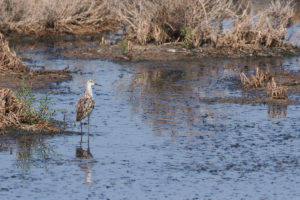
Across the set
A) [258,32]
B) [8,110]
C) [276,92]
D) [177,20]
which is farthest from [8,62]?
[258,32]

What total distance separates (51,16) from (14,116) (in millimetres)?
12420

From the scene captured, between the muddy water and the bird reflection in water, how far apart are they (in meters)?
0.01

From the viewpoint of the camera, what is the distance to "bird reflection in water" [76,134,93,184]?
9281 millimetres

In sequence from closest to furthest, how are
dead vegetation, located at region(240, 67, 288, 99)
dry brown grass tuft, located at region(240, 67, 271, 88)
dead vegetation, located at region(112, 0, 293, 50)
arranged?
dead vegetation, located at region(240, 67, 288, 99), dry brown grass tuft, located at region(240, 67, 271, 88), dead vegetation, located at region(112, 0, 293, 50)

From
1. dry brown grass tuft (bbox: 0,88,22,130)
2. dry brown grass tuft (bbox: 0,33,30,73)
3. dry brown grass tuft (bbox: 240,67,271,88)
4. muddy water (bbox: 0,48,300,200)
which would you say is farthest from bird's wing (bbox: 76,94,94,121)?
dry brown grass tuft (bbox: 0,33,30,73)

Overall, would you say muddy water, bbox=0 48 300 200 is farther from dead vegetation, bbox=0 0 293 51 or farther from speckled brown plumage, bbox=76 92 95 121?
dead vegetation, bbox=0 0 293 51

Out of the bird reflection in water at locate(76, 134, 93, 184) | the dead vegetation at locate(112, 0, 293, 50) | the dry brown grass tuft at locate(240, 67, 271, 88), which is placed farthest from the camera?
the dead vegetation at locate(112, 0, 293, 50)

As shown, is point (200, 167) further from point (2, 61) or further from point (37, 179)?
point (2, 61)

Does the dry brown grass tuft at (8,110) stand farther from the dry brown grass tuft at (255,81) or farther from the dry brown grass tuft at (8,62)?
the dry brown grass tuft at (255,81)

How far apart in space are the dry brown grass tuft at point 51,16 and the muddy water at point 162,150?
767 centimetres

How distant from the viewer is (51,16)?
76.8 ft

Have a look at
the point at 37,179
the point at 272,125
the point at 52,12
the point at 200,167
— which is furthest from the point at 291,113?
the point at 52,12

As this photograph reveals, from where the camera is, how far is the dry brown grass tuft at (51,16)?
22.8m

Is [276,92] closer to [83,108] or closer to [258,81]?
[258,81]
